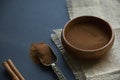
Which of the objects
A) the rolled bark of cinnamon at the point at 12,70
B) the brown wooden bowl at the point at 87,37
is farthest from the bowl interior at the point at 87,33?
the rolled bark of cinnamon at the point at 12,70

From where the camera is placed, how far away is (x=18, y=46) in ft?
2.63

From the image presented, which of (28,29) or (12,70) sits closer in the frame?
(12,70)

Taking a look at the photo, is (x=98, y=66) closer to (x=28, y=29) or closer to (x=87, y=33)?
(x=87, y=33)

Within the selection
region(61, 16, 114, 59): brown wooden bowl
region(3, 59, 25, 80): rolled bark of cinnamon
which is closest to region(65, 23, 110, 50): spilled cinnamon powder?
region(61, 16, 114, 59): brown wooden bowl

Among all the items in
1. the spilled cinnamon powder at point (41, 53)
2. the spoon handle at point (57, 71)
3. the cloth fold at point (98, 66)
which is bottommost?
the cloth fold at point (98, 66)

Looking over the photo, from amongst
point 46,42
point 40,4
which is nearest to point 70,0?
point 40,4

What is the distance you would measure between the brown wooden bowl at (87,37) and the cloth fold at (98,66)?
25mm

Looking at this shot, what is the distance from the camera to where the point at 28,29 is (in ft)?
2.79

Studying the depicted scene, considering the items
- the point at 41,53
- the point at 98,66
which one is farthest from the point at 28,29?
the point at 98,66

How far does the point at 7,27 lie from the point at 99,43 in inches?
11.4

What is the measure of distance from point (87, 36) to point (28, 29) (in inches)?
7.5

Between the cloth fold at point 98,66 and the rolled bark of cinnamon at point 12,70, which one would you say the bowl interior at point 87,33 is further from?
the rolled bark of cinnamon at point 12,70

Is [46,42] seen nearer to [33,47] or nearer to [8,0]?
[33,47]

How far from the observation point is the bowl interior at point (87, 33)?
0.75 m
